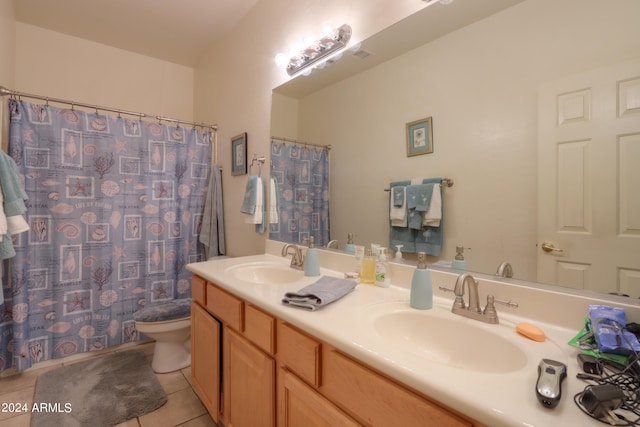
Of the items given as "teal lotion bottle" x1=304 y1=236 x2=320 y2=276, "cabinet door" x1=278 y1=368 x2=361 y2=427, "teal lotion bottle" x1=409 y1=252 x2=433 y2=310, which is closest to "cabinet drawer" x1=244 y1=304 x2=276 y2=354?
"cabinet door" x1=278 y1=368 x2=361 y2=427

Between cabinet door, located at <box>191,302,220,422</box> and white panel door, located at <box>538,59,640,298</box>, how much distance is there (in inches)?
54.2

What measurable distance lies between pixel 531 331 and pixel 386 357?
428mm

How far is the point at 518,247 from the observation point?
0.96 meters

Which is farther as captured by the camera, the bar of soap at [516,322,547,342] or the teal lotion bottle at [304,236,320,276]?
the teal lotion bottle at [304,236,320,276]

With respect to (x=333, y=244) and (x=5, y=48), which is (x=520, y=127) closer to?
(x=333, y=244)

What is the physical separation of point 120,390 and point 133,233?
42.9 inches

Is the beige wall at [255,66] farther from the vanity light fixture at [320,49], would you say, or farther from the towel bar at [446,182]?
the towel bar at [446,182]

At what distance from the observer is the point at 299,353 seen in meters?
0.91

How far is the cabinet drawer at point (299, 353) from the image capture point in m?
0.85

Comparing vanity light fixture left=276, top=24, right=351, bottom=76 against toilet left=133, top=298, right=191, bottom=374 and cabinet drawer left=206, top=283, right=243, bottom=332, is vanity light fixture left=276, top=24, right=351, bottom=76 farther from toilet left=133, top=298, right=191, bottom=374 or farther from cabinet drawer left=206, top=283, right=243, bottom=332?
toilet left=133, top=298, right=191, bottom=374

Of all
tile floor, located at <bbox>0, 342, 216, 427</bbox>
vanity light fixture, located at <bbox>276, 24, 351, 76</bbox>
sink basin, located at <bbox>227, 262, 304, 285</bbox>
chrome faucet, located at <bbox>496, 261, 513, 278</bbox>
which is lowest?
tile floor, located at <bbox>0, 342, 216, 427</bbox>

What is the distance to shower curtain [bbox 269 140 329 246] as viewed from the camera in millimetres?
1678

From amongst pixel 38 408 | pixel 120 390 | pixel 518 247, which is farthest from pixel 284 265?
pixel 38 408

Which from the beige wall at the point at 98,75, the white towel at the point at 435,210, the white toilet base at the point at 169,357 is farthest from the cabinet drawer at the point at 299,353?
the beige wall at the point at 98,75
